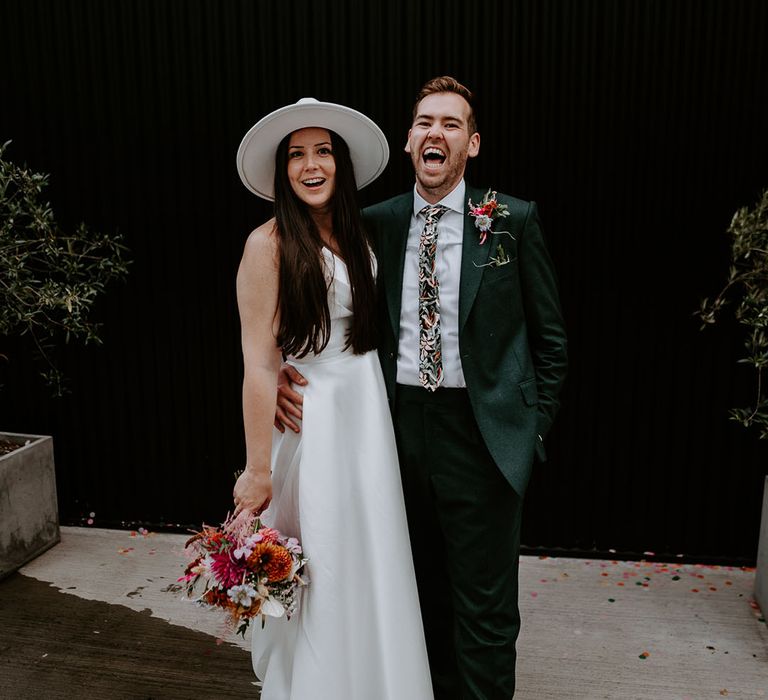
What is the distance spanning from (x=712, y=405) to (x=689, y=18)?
70.9 inches

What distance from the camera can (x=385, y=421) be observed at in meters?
2.43

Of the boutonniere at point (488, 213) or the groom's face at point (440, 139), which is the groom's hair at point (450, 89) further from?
the boutonniere at point (488, 213)

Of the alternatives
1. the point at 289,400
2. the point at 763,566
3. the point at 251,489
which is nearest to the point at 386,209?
the point at 289,400

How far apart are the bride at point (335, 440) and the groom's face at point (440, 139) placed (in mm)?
191

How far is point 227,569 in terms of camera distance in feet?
7.43

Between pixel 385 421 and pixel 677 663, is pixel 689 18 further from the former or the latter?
pixel 677 663

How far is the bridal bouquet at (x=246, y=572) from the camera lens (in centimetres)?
225

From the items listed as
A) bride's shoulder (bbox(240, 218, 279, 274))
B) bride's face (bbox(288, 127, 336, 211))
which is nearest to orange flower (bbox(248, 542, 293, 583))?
bride's shoulder (bbox(240, 218, 279, 274))

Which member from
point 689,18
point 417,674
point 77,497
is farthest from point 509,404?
point 77,497

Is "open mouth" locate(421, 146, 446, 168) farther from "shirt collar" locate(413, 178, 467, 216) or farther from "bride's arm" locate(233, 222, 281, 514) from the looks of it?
"bride's arm" locate(233, 222, 281, 514)

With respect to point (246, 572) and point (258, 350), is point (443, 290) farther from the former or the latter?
point (246, 572)

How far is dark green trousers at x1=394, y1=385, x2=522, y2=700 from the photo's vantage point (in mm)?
2439

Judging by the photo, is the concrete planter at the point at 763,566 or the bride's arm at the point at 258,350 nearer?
the bride's arm at the point at 258,350

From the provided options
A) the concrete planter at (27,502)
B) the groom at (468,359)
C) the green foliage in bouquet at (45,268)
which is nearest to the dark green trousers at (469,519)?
the groom at (468,359)
